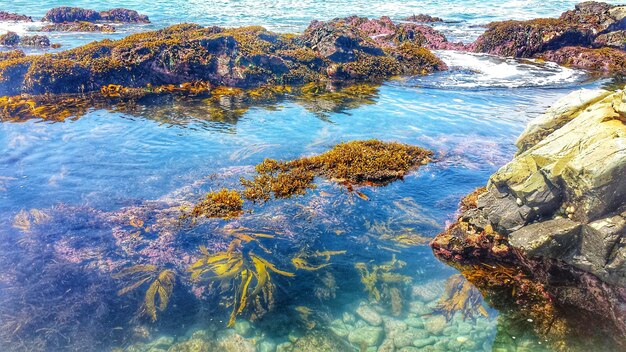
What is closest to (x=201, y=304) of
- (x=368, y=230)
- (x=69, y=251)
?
(x=69, y=251)

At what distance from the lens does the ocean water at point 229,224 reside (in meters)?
6.73

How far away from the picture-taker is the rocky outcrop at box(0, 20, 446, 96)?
18281 millimetres

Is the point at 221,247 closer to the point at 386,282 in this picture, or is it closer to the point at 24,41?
the point at 386,282

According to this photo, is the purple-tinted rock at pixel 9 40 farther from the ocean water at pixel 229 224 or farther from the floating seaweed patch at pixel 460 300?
A: the floating seaweed patch at pixel 460 300

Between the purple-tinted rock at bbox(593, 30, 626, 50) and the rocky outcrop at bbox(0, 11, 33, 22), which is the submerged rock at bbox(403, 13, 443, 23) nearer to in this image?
the purple-tinted rock at bbox(593, 30, 626, 50)

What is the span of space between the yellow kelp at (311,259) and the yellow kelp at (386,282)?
624 mm

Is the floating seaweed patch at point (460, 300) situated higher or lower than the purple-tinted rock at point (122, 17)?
lower

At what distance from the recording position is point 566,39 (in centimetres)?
2694

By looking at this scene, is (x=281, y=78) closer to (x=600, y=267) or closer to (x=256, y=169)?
(x=256, y=169)

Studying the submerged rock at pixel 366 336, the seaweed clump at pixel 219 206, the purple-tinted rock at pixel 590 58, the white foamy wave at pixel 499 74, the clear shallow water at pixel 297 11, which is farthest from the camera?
the clear shallow water at pixel 297 11

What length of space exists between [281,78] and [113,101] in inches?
315

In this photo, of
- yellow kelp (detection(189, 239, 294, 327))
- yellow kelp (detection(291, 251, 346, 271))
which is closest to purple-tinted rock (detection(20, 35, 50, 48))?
yellow kelp (detection(189, 239, 294, 327))

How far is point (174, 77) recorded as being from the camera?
19594 millimetres

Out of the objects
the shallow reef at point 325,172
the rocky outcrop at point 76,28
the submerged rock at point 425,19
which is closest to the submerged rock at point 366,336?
the shallow reef at point 325,172
